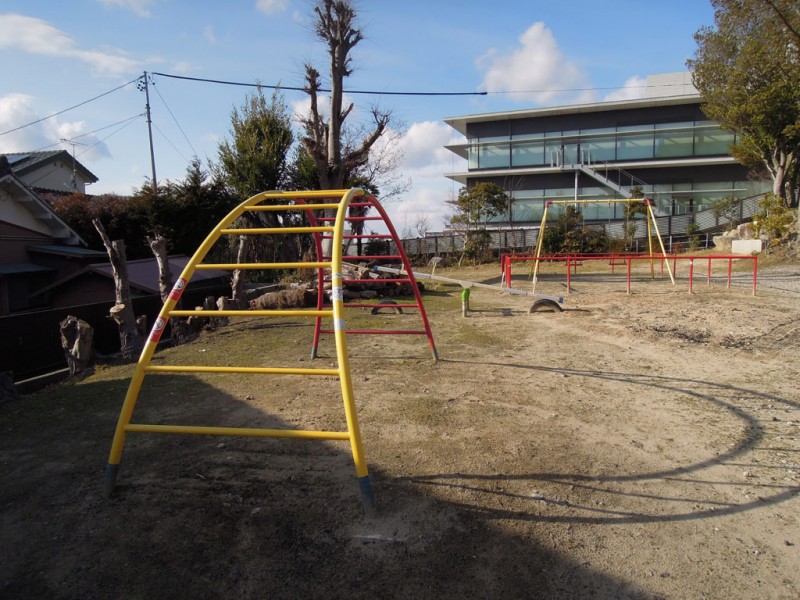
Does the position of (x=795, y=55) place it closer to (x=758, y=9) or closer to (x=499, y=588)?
(x=758, y=9)

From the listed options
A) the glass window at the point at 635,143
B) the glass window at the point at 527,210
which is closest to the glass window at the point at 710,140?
the glass window at the point at 635,143

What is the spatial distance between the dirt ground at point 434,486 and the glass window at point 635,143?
24797 millimetres

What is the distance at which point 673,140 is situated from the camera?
89.0 feet

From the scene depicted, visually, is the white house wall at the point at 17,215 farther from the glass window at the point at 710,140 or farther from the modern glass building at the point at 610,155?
the glass window at the point at 710,140

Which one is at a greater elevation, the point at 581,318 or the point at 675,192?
the point at 675,192

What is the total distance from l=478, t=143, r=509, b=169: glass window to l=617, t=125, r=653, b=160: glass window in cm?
594

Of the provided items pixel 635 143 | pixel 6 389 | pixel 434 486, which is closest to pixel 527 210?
pixel 635 143

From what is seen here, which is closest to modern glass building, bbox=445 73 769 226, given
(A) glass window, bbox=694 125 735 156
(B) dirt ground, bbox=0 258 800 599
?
(A) glass window, bbox=694 125 735 156

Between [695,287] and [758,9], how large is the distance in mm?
12571

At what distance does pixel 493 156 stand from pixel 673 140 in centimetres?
925

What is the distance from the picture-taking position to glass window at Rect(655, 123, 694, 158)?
26.9 m

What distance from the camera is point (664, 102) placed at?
27.0 meters

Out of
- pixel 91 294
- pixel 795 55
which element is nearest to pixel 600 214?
pixel 795 55

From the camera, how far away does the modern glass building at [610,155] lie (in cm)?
2673
